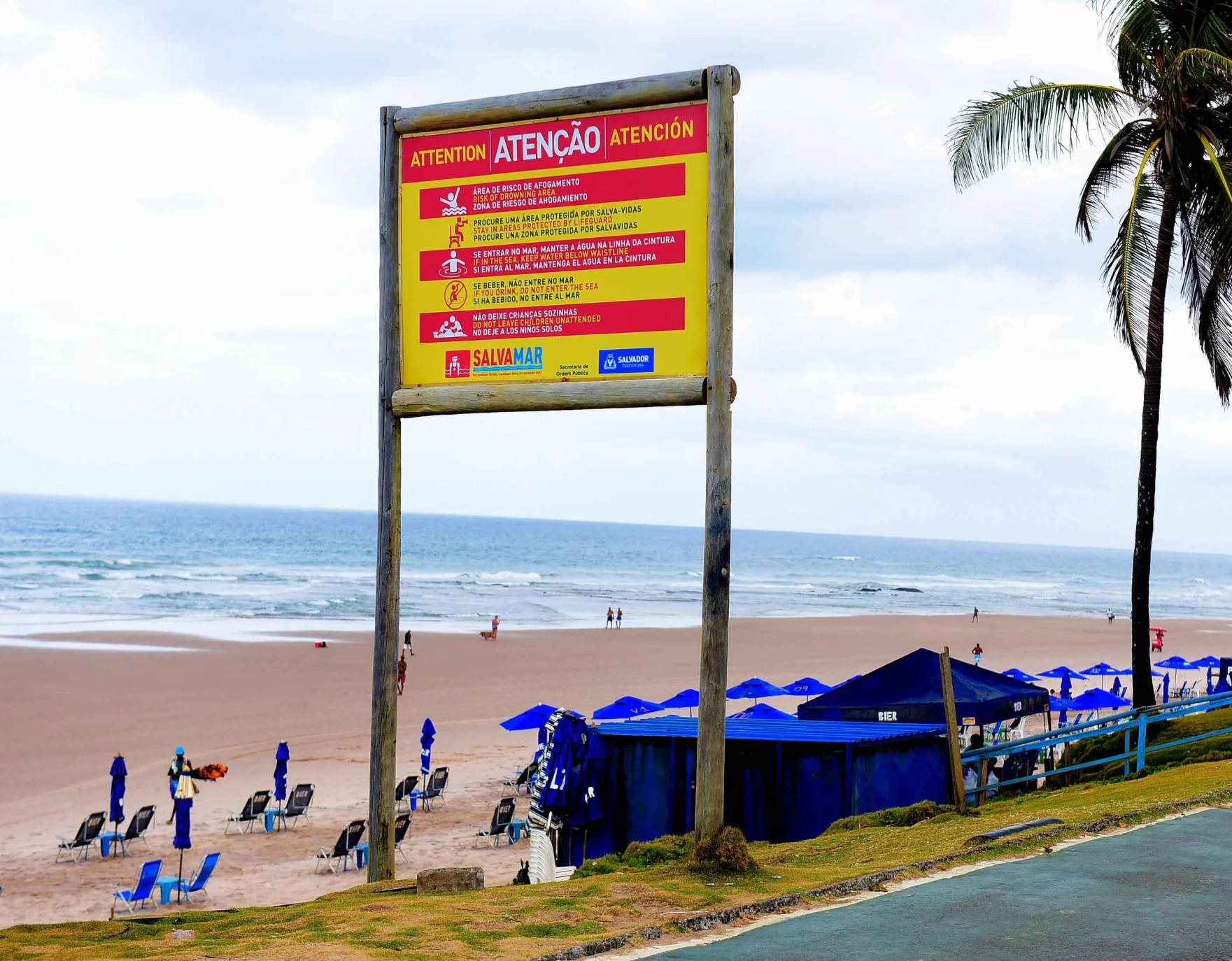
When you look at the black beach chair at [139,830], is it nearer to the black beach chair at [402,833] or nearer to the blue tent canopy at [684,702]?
the black beach chair at [402,833]

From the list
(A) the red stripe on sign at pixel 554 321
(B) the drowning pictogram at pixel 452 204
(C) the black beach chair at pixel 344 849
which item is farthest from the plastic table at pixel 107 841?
(B) the drowning pictogram at pixel 452 204

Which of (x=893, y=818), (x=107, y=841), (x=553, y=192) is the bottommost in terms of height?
(x=107, y=841)

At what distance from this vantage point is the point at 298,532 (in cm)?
16175

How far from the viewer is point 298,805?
58.4 ft

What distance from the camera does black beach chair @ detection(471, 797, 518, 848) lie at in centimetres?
1655

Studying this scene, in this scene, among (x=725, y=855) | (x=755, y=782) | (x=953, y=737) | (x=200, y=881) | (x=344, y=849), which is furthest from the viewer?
(x=344, y=849)

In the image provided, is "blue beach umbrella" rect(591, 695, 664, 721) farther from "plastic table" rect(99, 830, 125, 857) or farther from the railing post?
the railing post

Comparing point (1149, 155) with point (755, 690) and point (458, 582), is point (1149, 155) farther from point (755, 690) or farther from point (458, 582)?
point (458, 582)

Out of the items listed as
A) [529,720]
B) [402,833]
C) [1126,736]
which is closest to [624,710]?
[529,720]

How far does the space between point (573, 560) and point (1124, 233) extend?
111955 millimetres

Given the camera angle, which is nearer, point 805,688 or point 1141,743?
point 1141,743

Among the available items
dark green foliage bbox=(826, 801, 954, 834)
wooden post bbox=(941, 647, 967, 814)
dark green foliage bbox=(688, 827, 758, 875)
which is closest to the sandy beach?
dark green foliage bbox=(826, 801, 954, 834)

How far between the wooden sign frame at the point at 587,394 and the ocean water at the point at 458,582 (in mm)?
41715

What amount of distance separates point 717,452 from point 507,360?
1.81m
